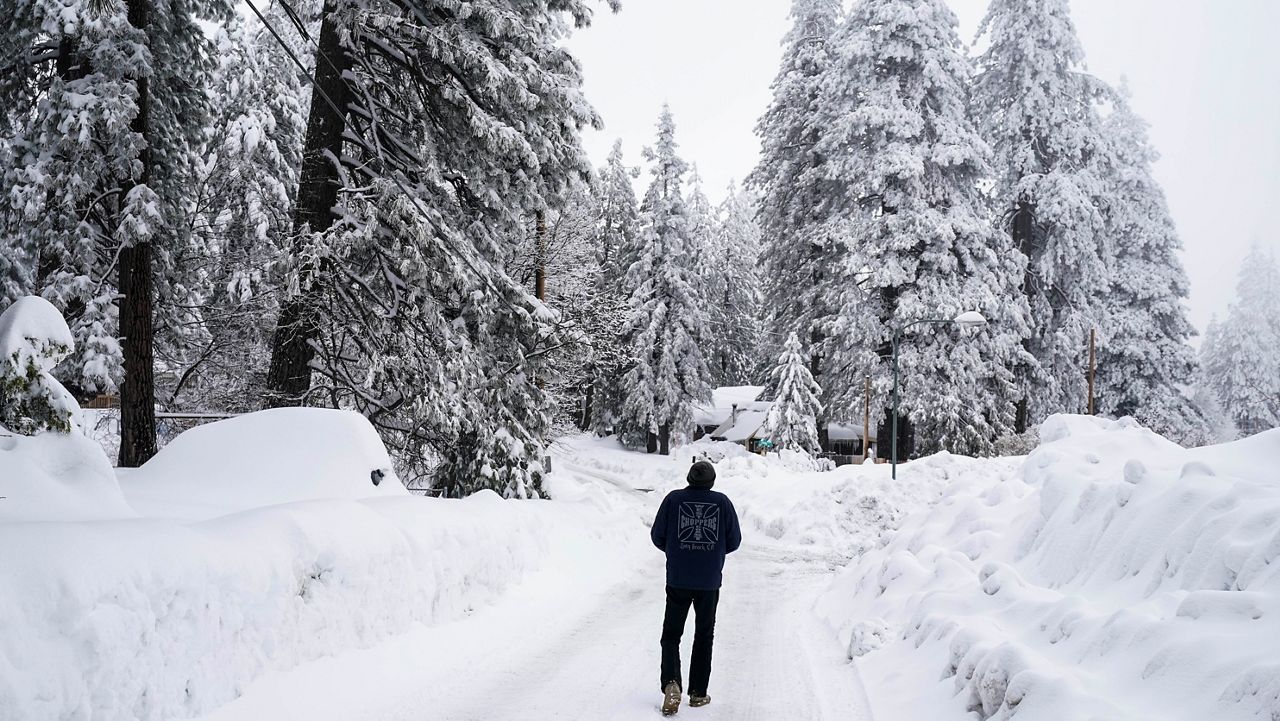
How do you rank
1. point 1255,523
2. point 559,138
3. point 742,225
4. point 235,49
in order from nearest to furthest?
1. point 1255,523
2. point 559,138
3. point 235,49
4. point 742,225

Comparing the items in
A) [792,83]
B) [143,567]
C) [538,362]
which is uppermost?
[792,83]

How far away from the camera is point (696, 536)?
6.00 m

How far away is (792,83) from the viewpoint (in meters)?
33.2

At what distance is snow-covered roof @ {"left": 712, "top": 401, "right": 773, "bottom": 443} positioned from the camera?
48219mm

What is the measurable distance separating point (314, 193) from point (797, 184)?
76.1 feet

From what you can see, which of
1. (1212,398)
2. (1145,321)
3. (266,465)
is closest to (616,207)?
(1145,321)

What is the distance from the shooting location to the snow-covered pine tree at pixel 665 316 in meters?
41.2

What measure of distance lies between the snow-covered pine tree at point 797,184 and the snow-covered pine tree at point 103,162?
2155cm

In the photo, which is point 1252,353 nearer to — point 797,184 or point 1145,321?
point 1145,321

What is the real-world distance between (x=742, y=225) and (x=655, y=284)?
80.4 feet

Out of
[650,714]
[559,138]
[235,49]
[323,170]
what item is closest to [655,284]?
[235,49]

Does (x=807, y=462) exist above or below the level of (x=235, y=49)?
below

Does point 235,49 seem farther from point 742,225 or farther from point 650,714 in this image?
point 742,225

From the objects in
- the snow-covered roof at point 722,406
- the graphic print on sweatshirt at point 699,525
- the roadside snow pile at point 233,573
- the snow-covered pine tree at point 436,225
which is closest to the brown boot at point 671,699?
the graphic print on sweatshirt at point 699,525
